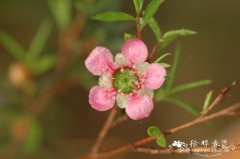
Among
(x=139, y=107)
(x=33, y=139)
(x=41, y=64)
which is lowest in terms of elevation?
(x=33, y=139)

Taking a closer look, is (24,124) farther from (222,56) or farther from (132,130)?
(222,56)

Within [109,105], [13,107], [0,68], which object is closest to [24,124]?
[13,107]

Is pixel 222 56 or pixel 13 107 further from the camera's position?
pixel 222 56

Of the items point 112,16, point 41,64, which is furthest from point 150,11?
point 41,64

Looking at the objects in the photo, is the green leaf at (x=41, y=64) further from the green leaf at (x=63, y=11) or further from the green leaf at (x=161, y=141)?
the green leaf at (x=161, y=141)

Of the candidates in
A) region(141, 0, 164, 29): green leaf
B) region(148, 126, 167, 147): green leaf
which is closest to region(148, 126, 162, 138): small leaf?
region(148, 126, 167, 147): green leaf

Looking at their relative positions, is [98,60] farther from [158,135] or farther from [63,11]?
[63,11]
